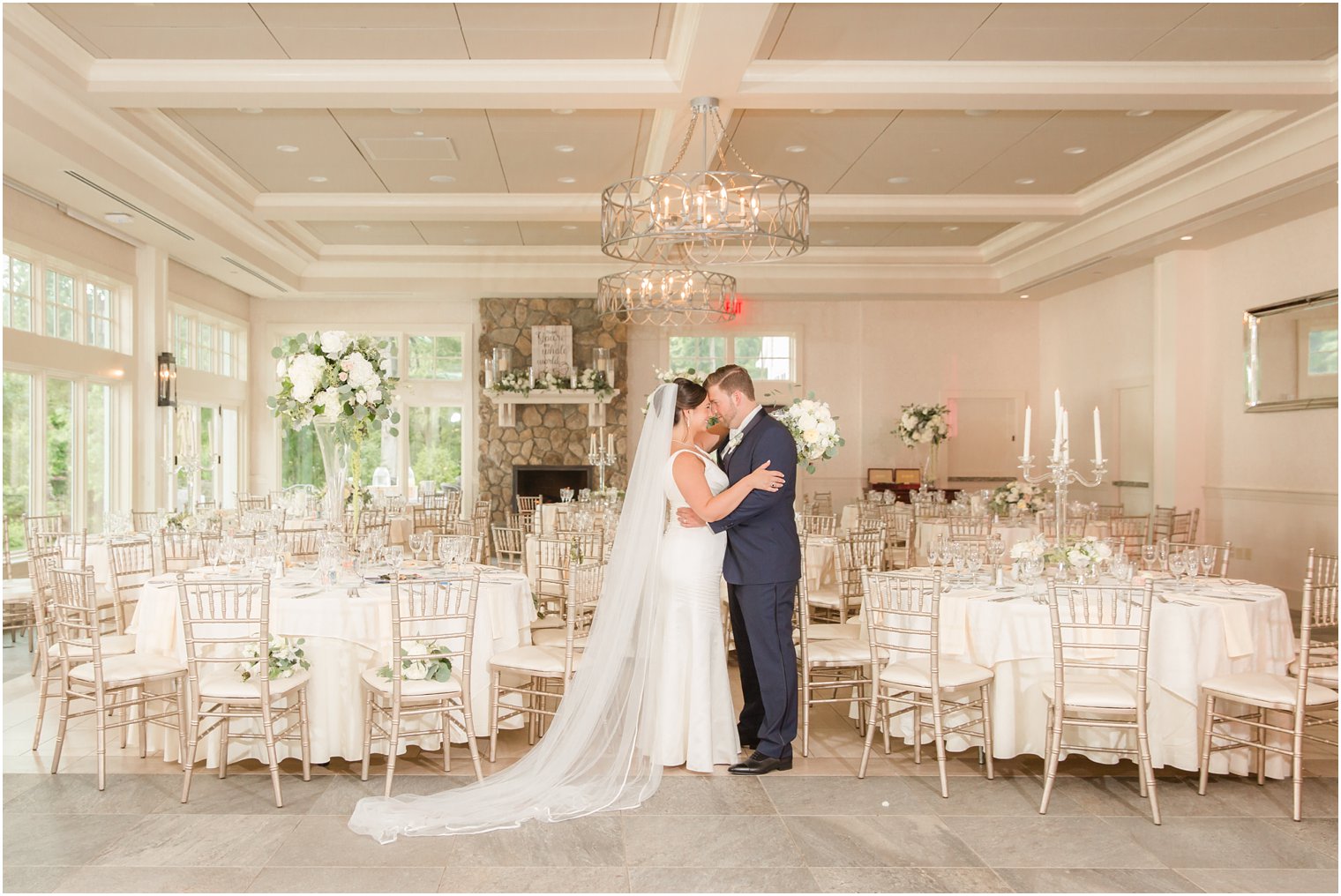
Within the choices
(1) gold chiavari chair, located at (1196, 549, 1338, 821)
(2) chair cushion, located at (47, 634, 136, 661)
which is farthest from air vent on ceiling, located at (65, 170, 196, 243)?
(1) gold chiavari chair, located at (1196, 549, 1338, 821)

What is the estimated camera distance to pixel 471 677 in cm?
530

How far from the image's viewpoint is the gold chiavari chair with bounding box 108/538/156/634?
621 cm

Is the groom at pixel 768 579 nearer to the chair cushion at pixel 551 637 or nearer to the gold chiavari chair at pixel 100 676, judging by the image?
the chair cushion at pixel 551 637

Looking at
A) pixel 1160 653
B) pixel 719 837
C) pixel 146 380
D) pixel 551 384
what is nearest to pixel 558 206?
pixel 551 384

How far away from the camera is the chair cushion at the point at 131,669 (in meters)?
4.77

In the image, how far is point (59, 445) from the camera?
392 inches

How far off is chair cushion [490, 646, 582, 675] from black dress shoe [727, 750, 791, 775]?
3.02 ft

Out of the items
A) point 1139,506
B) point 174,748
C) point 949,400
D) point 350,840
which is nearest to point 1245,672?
point 350,840

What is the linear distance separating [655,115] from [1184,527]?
6.51 metres

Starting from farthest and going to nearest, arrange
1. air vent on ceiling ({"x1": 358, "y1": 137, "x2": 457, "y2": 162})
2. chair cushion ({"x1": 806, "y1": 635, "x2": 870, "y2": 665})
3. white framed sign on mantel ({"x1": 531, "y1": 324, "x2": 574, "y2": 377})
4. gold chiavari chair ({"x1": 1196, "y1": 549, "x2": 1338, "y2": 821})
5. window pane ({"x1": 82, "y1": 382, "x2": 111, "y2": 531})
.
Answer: white framed sign on mantel ({"x1": 531, "y1": 324, "x2": 574, "y2": 377}) < window pane ({"x1": 82, "y1": 382, "x2": 111, "y2": 531}) < air vent on ceiling ({"x1": 358, "y1": 137, "x2": 457, "y2": 162}) < chair cushion ({"x1": 806, "y1": 635, "x2": 870, "y2": 665}) < gold chiavari chair ({"x1": 1196, "y1": 549, "x2": 1338, "y2": 821})

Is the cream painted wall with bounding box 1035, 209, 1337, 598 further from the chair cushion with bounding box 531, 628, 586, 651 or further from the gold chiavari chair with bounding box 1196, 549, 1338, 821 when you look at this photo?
the chair cushion with bounding box 531, 628, 586, 651

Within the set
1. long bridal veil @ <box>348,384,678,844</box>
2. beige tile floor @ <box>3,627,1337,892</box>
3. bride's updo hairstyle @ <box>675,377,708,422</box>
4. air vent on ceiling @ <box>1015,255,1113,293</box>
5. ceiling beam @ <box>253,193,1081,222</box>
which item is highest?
ceiling beam @ <box>253,193,1081,222</box>

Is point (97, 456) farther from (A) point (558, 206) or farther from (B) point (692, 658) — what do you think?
(B) point (692, 658)

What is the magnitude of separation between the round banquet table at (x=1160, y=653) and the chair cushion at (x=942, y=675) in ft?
0.60
